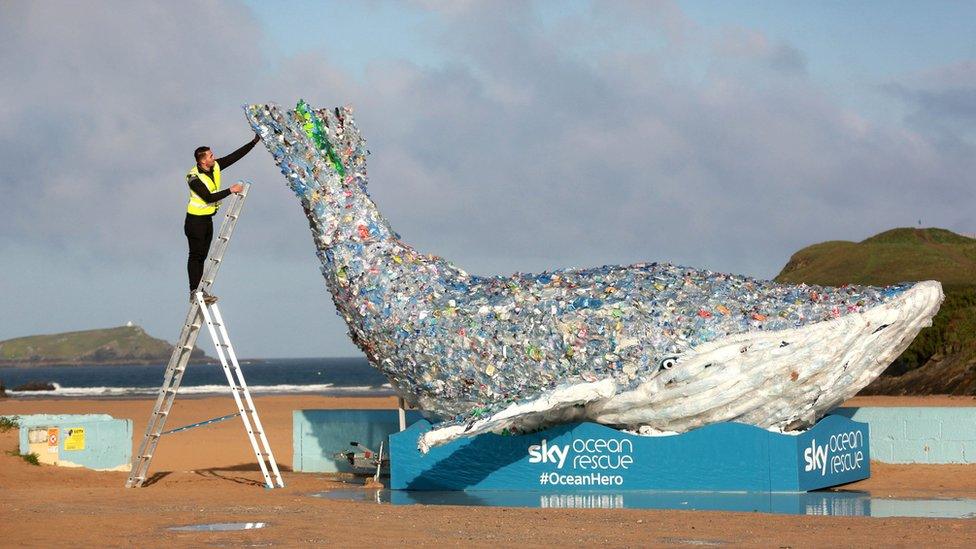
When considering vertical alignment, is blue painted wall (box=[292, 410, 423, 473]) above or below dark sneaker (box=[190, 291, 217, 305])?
below

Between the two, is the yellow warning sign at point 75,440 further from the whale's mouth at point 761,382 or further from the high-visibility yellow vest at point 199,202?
the whale's mouth at point 761,382

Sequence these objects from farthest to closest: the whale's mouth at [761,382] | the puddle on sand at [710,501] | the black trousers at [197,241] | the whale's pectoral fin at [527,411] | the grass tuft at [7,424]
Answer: the grass tuft at [7,424] → the black trousers at [197,241] → the whale's mouth at [761,382] → the whale's pectoral fin at [527,411] → the puddle on sand at [710,501]

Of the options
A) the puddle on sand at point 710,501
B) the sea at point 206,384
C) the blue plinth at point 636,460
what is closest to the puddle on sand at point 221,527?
the puddle on sand at point 710,501

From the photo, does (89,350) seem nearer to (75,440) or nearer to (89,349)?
(89,349)

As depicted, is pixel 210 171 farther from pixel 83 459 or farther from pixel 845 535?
pixel 845 535

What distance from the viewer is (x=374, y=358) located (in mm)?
14383

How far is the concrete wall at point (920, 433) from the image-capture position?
50.3 ft

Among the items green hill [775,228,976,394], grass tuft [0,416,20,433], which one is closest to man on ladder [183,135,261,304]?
grass tuft [0,416,20,433]

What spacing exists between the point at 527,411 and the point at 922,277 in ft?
115

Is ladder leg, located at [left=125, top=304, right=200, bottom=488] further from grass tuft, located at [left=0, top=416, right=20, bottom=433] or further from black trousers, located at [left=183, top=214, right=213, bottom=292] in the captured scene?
grass tuft, located at [left=0, top=416, right=20, bottom=433]

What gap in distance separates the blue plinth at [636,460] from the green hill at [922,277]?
19.1 m

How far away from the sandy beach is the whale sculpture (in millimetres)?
1374

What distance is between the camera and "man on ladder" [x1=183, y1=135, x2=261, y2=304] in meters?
13.8

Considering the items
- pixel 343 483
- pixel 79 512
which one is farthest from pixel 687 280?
pixel 79 512
